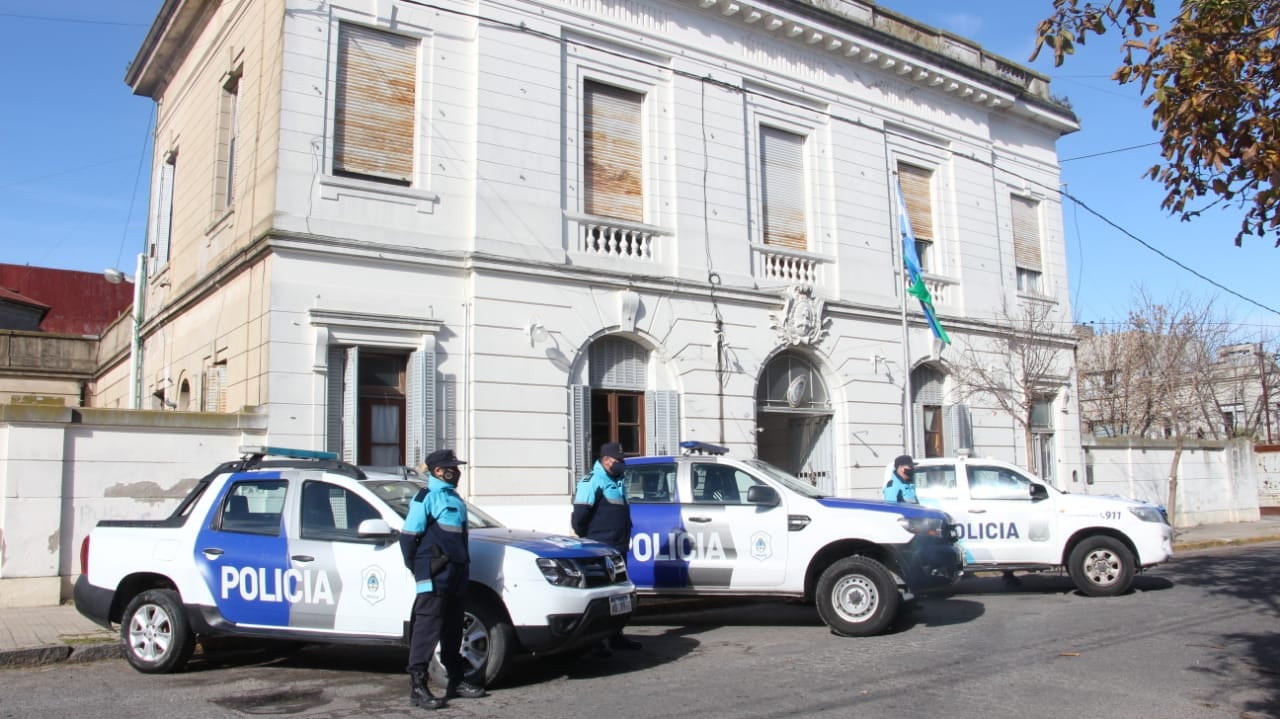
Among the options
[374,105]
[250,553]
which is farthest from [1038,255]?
[250,553]

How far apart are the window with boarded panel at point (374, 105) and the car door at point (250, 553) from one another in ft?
23.0

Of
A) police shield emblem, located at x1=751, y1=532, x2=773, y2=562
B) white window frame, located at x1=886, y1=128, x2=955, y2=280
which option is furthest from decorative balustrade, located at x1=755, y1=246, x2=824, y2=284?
police shield emblem, located at x1=751, y1=532, x2=773, y2=562

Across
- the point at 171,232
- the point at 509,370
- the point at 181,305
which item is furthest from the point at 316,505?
the point at 171,232

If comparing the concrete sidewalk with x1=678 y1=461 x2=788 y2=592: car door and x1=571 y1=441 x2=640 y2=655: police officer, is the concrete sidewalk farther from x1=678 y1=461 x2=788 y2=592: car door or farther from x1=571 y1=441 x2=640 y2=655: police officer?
x1=678 y1=461 x2=788 y2=592: car door

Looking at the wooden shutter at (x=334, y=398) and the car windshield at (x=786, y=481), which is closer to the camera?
the car windshield at (x=786, y=481)

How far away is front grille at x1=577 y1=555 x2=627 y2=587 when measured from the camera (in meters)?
8.11

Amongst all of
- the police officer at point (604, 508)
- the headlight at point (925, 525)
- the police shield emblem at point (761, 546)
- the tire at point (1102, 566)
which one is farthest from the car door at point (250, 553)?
the tire at point (1102, 566)

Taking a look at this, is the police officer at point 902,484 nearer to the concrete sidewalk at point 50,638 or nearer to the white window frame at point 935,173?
the concrete sidewalk at point 50,638

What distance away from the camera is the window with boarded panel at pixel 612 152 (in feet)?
54.6

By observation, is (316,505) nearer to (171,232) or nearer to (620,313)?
(620,313)

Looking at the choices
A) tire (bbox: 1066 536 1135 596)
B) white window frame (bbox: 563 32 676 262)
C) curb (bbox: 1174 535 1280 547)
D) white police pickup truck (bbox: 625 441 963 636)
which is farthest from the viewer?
curb (bbox: 1174 535 1280 547)

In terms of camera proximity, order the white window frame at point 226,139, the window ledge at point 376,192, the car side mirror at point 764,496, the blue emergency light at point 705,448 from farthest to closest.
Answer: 1. the white window frame at point 226,139
2. the window ledge at point 376,192
3. the blue emergency light at point 705,448
4. the car side mirror at point 764,496

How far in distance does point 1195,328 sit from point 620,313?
67.5 ft

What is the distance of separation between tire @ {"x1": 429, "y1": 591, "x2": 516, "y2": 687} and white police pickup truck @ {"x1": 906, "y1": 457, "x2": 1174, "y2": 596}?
7556 millimetres
